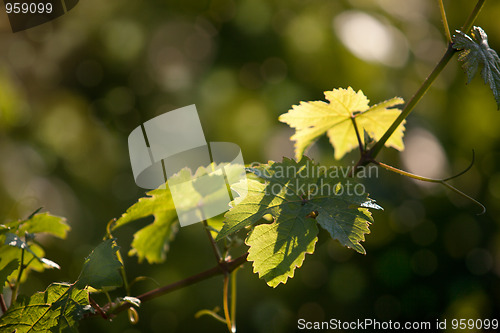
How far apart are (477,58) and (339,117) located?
0.88 ft

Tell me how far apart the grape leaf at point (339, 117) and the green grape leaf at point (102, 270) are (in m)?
0.42

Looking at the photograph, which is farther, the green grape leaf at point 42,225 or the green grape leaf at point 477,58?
the green grape leaf at point 42,225

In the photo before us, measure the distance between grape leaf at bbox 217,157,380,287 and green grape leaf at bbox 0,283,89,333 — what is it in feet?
0.73

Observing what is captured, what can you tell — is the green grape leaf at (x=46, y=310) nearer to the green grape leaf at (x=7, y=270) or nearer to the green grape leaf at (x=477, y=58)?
the green grape leaf at (x=7, y=270)

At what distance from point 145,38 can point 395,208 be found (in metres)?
1.41

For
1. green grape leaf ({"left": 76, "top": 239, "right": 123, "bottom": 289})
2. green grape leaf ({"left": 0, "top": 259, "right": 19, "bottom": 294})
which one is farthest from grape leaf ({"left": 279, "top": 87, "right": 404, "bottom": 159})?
green grape leaf ({"left": 0, "top": 259, "right": 19, "bottom": 294})

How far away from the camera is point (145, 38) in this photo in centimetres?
219

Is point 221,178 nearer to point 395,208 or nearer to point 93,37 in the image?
point 395,208

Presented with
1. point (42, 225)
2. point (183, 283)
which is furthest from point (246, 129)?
point (183, 283)

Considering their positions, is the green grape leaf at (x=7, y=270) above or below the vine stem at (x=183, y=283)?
above

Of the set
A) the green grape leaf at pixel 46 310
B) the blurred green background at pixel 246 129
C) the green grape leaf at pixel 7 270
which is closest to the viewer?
the green grape leaf at pixel 46 310

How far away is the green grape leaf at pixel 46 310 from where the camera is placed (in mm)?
626

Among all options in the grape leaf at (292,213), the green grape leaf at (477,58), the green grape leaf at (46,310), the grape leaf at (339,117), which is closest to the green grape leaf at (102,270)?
the green grape leaf at (46,310)

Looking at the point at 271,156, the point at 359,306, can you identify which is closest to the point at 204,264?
the point at 271,156
